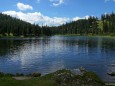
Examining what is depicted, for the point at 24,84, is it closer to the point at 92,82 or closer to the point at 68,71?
the point at 68,71

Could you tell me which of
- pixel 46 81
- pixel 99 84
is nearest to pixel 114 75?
pixel 99 84

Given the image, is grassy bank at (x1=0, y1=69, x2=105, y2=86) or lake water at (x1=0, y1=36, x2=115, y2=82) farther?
lake water at (x1=0, y1=36, x2=115, y2=82)

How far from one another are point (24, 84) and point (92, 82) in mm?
6473

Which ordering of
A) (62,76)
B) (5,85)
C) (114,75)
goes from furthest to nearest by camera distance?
1. (114,75)
2. (62,76)
3. (5,85)

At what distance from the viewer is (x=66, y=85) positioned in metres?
22.0

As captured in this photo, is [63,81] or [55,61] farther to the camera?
[55,61]

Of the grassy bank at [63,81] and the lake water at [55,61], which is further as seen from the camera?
the lake water at [55,61]

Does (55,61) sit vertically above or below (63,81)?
below

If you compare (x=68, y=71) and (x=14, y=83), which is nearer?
(x=14, y=83)

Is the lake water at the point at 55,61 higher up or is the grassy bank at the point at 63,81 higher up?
the grassy bank at the point at 63,81

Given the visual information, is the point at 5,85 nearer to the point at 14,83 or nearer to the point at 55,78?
the point at 14,83

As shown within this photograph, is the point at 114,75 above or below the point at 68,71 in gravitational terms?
below

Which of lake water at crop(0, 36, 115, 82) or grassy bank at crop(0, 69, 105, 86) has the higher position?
grassy bank at crop(0, 69, 105, 86)

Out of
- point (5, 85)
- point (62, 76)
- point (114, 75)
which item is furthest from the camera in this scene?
point (114, 75)
